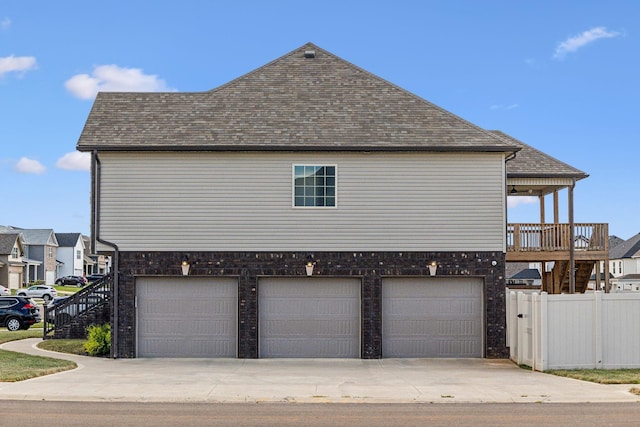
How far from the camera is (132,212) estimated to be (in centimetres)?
2055

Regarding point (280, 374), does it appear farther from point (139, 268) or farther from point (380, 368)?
point (139, 268)

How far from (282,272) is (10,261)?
5946 centimetres

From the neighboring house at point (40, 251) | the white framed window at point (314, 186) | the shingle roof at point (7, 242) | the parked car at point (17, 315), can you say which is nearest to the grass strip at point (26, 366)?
the white framed window at point (314, 186)

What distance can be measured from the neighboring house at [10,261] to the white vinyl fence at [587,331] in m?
Result: 63.6

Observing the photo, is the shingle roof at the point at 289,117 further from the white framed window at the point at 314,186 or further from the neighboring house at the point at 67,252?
the neighboring house at the point at 67,252

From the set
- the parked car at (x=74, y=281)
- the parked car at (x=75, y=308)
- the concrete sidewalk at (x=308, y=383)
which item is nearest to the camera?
the concrete sidewalk at (x=308, y=383)

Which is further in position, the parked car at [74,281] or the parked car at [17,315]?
the parked car at [74,281]

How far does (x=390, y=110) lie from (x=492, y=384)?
8951 mm

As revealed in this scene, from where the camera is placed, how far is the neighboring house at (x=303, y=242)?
2050 centimetres

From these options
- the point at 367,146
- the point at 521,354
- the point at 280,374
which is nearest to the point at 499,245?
the point at 521,354

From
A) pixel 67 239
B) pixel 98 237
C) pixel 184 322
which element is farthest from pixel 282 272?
pixel 67 239

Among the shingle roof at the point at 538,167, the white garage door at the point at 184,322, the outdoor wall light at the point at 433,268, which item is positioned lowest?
the white garage door at the point at 184,322

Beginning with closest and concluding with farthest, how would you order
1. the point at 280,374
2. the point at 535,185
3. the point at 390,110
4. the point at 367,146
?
the point at 280,374 < the point at 367,146 < the point at 390,110 < the point at 535,185

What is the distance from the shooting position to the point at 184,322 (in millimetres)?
20656
